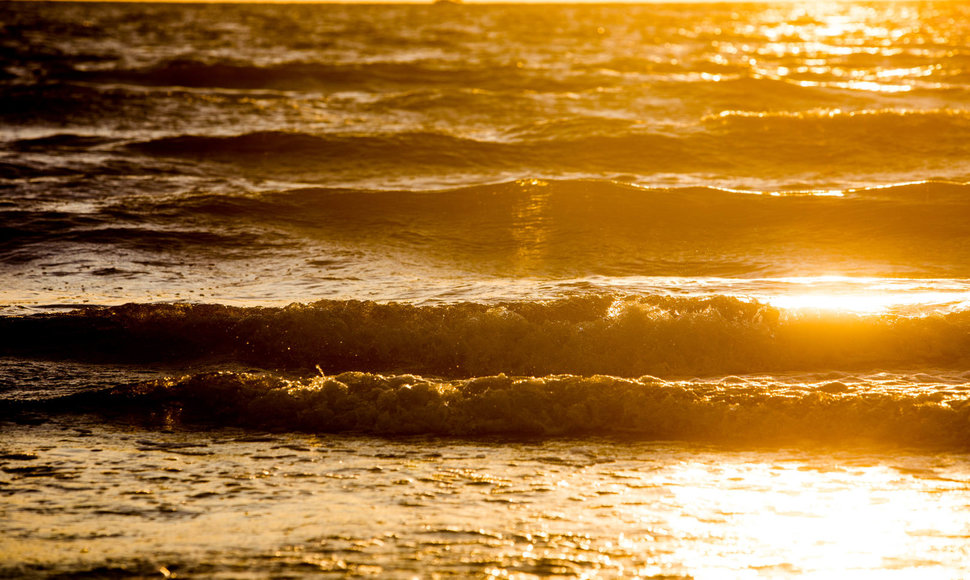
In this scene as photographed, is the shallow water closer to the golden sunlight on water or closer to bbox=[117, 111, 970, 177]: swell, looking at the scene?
the golden sunlight on water

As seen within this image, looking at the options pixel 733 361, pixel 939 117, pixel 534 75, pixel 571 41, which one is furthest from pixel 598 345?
pixel 571 41

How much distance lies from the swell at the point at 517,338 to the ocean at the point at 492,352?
20 millimetres

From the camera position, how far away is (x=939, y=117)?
15.5 metres

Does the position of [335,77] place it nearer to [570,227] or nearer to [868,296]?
[570,227]

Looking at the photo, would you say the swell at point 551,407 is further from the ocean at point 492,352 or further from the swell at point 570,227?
the swell at point 570,227

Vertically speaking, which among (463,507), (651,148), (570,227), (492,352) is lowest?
(463,507)

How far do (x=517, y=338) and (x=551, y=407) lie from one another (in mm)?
1216

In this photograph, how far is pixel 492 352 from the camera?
6.11 metres

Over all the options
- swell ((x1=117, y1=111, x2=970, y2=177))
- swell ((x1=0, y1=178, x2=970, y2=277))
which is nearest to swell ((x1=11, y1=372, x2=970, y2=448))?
swell ((x1=0, y1=178, x2=970, y2=277))

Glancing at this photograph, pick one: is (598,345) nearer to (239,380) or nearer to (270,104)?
(239,380)

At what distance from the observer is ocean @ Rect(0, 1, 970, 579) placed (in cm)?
374

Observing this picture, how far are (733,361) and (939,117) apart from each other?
11.4 metres

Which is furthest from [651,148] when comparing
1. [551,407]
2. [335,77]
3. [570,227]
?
[335,77]

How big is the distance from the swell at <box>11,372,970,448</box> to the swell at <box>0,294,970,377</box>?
2.16 feet
